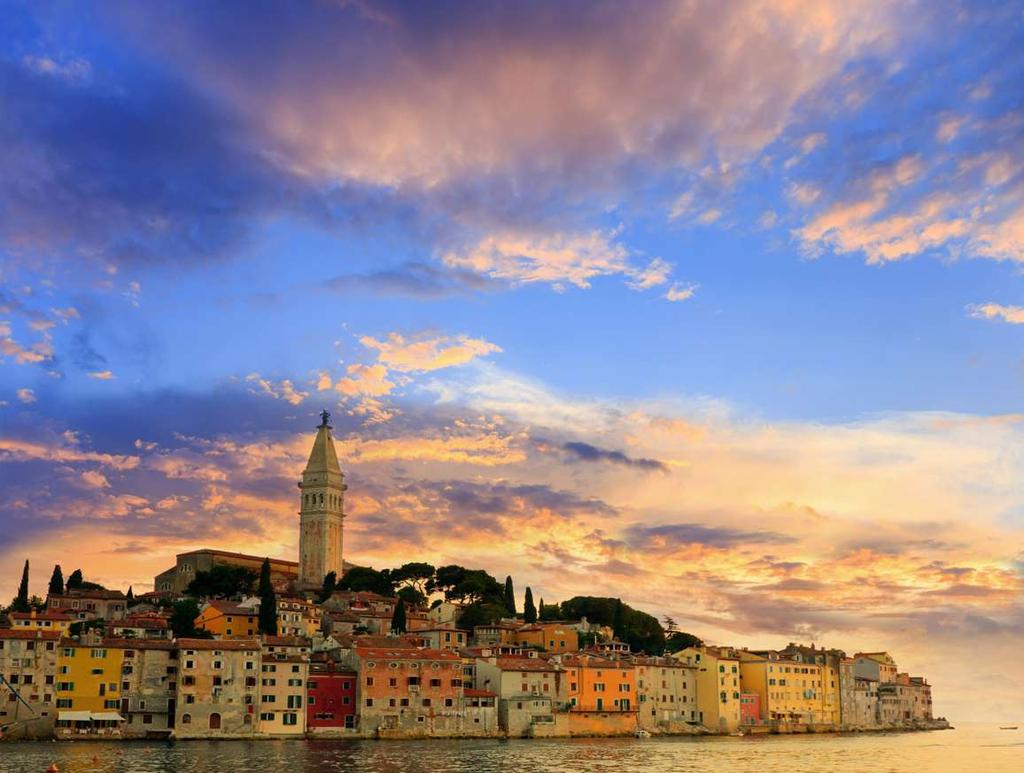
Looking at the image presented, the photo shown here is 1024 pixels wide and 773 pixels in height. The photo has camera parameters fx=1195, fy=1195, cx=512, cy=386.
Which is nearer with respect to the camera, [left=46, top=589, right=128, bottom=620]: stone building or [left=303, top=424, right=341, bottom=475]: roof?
[left=46, top=589, right=128, bottom=620]: stone building

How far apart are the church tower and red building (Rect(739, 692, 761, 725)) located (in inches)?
2111

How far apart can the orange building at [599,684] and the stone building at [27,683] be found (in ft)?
111

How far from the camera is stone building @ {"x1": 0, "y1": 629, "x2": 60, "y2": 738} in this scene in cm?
6662

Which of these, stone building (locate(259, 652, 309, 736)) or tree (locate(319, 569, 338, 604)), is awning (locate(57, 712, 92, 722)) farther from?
tree (locate(319, 569, 338, 604))

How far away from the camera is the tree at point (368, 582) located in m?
124

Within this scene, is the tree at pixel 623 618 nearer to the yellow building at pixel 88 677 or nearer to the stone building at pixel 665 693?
the stone building at pixel 665 693

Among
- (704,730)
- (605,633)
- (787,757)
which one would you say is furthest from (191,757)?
(605,633)

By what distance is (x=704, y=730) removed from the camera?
92.8 meters

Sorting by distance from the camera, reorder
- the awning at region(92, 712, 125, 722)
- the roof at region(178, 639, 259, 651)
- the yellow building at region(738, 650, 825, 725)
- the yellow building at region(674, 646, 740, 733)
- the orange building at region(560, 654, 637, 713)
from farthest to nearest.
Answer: the yellow building at region(738, 650, 825, 725)
the yellow building at region(674, 646, 740, 733)
the orange building at region(560, 654, 637, 713)
the roof at region(178, 639, 259, 651)
the awning at region(92, 712, 125, 722)

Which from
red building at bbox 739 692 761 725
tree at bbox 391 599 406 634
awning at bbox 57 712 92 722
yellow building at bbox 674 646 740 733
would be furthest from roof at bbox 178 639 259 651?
red building at bbox 739 692 761 725

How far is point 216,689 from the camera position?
234ft

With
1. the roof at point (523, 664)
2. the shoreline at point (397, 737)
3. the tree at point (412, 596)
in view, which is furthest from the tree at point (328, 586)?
the shoreline at point (397, 737)

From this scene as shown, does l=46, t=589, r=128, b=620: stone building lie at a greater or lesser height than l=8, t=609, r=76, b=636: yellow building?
greater

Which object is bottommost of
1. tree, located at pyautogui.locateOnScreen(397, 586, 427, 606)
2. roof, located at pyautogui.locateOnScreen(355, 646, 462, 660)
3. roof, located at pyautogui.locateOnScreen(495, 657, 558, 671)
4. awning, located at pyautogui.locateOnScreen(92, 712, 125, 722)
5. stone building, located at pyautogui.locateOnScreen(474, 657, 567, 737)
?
awning, located at pyautogui.locateOnScreen(92, 712, 125, 722)
